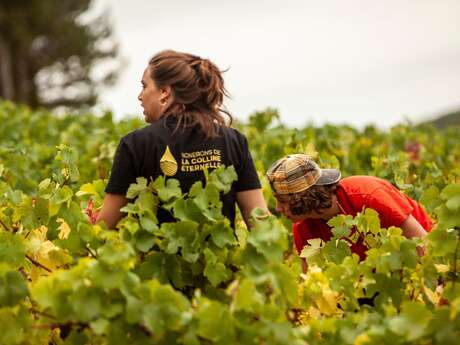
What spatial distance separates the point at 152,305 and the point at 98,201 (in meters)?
1.36

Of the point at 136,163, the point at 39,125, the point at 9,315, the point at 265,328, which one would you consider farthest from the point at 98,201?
the point at 39,125

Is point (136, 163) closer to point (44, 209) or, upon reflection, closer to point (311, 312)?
point (44, 209)

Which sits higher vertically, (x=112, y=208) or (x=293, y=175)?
(x=112, y=208)

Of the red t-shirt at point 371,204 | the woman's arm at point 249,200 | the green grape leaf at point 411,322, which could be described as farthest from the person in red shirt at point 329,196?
the green grape leaf at point 411,322

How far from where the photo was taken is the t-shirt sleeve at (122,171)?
3.29m

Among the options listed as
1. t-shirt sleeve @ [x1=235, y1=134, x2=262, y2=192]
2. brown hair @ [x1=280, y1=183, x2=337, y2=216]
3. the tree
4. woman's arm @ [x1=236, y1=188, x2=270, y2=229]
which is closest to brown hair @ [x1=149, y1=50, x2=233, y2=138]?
t-shirt sleeve @ [x1=235, y1=134, x2=262, y2=192]

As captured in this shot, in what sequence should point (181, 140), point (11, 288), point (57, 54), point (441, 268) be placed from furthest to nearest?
point (57, 54)
point (181, 140)
point (441, 268)
point (11, 288)

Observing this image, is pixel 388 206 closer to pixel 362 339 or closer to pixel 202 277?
pixel 202 277

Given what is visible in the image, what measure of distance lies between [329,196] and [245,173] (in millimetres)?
649

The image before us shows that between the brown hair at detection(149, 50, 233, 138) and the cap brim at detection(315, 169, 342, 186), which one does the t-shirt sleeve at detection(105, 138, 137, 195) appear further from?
the cap brim at detection(315, 169, 342, 186)

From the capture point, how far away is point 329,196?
3.99m

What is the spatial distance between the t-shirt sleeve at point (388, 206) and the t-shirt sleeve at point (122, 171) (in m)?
1.30

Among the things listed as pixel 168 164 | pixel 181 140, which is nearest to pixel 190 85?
pixel 181 140

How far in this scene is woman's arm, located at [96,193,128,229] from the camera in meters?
3.35
